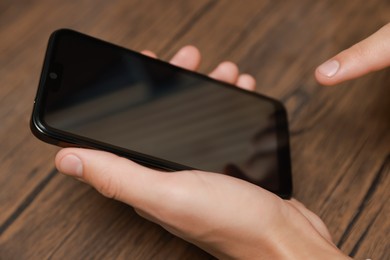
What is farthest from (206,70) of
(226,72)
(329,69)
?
(329,69)

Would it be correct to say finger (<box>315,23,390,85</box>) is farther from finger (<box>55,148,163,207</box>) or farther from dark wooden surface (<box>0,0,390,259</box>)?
finger (<box>55,148,163,207</box>)

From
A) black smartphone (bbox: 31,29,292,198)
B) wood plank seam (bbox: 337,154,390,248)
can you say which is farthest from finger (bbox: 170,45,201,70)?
wood plank seam (bbox: 337,154,390,248)

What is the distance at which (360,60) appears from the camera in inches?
21.0

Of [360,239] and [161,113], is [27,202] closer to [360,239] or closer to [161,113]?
[161,113]

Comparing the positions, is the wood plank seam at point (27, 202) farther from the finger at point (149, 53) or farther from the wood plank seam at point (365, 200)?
the wood plank seam at point (365, 200)

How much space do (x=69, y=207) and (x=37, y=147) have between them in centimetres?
8

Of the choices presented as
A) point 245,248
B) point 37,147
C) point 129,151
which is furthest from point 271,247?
point 37,147

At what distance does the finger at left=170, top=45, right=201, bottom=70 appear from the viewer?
0.58 m

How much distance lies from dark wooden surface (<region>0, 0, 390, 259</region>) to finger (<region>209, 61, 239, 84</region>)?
1.0 inches

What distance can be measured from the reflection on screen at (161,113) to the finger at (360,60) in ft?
0.30

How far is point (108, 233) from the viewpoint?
50 cm

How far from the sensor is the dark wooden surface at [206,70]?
50cm

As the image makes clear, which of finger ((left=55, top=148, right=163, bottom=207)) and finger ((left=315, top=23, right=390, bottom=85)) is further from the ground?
finger ((left=315, top=23, right=390, bottom=85))

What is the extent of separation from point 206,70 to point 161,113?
12 centimetres
